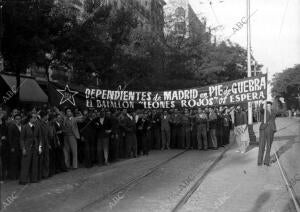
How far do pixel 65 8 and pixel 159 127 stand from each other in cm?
650

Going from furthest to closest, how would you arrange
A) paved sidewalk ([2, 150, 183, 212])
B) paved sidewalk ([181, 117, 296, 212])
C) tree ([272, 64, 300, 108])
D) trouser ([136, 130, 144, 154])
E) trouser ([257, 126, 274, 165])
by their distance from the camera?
tree ([272, 64, 300, 108])
trouser ([136, 130, 144, 154])
trouser ([257, 126, 274, 165])
paved sidewalk ([2, 150, 183, 212])
paved sidewalk ([181, 117, 296, 212])

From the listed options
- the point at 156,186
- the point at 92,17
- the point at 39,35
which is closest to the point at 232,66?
the point at 92,17

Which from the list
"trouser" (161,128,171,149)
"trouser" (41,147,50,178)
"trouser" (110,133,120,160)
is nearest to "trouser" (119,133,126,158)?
"trouser" (110,133,120,160)

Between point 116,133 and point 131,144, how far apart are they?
4.15 feet

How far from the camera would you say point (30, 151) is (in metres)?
11.3

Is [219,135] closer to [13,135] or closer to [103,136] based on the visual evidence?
[103,136]

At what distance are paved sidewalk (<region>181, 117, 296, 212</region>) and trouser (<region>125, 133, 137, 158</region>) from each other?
3967 mm

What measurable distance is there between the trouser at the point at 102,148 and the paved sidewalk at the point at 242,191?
11.9 ft

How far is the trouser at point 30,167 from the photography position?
36.4 feet

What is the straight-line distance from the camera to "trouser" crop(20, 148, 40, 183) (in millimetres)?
11102

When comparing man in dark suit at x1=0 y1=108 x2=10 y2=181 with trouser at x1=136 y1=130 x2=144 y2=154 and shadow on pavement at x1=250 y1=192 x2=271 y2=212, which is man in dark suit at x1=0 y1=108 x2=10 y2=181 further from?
shadow on pavement at x1=250 y1=192 x2=271 y2=212

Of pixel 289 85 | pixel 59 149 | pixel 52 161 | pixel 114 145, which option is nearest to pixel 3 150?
pixel 52 161

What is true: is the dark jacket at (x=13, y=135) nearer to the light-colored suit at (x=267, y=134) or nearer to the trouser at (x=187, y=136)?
the light-colored suit at (x=267, y=134)

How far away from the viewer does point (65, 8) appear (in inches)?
747
